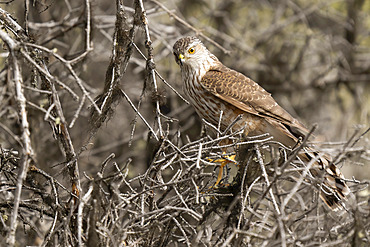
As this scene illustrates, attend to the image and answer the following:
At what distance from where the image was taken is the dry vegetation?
9.50ft

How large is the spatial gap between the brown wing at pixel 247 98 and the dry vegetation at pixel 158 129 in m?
0.32

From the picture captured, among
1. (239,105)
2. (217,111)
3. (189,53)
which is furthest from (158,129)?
(189,53)

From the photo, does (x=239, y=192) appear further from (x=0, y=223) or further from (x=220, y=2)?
(x=220, y=2)

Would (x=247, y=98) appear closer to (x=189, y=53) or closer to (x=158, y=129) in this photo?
(x=189, y=53)

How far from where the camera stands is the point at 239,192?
3535 mm

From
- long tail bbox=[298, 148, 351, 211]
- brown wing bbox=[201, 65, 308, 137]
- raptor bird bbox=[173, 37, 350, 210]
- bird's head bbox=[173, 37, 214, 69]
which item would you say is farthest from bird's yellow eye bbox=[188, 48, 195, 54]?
long tail bbox=[298, 148, 351, 211]

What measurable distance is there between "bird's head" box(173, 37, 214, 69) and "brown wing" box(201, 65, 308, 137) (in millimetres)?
207

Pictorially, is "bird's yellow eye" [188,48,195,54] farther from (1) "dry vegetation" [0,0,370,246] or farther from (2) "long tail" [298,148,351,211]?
(2) "long tail" [298,148,351,211]

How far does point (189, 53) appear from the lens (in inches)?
194

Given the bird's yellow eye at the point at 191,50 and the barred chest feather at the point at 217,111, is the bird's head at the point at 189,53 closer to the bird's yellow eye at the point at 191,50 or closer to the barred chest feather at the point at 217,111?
the bird's yellow eye at the point at 191,50

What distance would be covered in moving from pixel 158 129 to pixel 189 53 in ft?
5.13

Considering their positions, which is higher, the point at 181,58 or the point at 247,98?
the point at 181,58

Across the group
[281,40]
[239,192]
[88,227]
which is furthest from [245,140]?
[281,40]

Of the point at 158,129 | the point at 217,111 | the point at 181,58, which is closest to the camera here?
the point at 158,129
